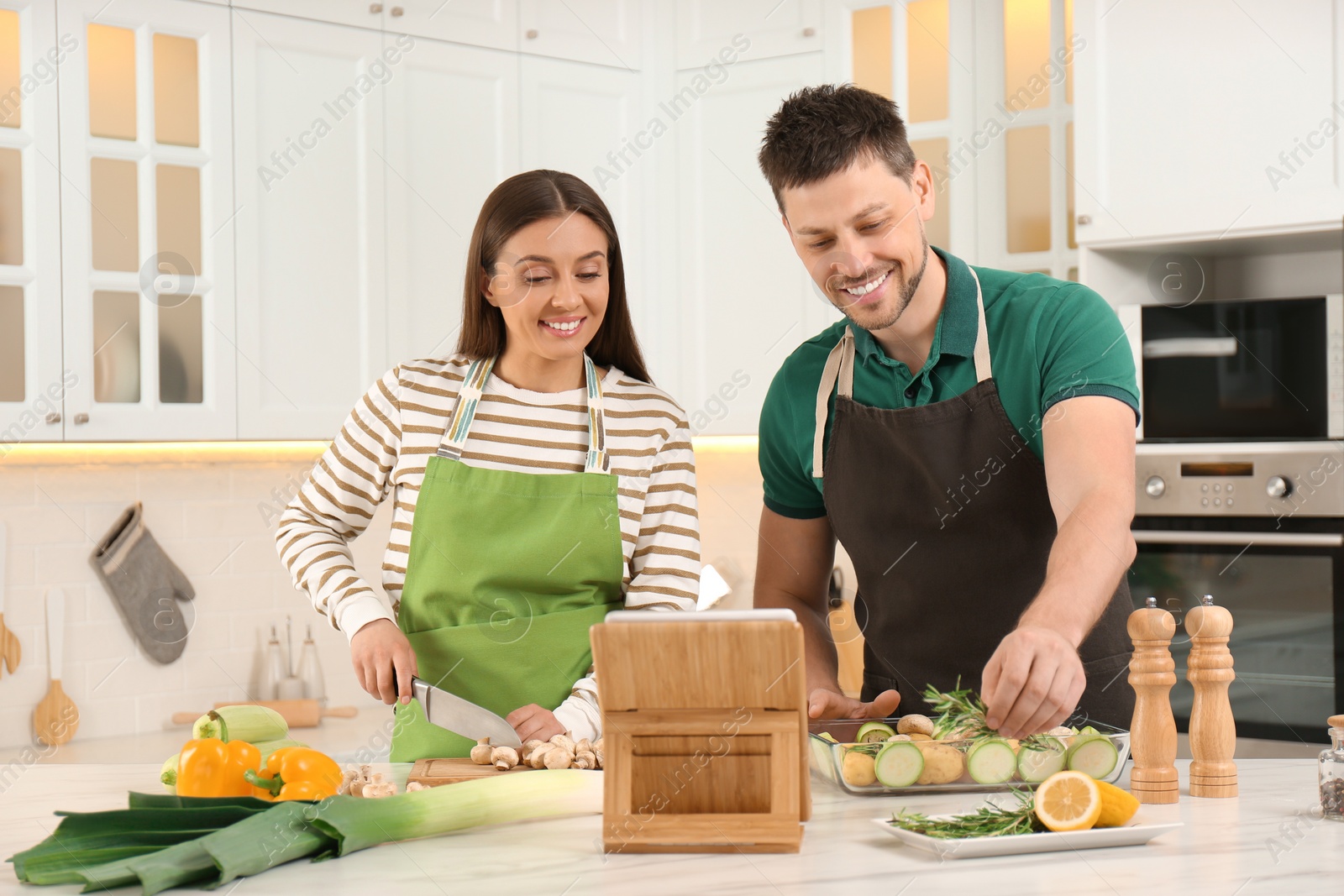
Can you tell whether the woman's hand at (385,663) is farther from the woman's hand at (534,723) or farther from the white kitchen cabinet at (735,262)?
the white kitchen cabinet at (735,262)

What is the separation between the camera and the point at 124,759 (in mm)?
2779

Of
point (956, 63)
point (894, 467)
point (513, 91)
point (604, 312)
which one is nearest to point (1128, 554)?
point (894, 467)

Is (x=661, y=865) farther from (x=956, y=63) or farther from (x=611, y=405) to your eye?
(x=956, y=63)

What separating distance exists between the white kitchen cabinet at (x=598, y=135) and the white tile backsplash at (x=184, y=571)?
0.69 m

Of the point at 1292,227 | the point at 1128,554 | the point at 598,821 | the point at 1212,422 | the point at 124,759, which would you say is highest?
the point at 1292,227

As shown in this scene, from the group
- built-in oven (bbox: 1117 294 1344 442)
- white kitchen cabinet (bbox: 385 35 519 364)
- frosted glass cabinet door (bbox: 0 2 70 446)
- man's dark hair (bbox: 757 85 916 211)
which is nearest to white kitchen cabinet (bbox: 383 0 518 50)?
white kitchen cabinet (bbox: 385 35 519 364)

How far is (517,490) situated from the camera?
1656 millimetres

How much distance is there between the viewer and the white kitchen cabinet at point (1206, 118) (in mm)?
2555

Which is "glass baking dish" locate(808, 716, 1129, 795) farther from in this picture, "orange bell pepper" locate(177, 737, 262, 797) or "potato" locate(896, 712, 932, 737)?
"orange bell pepper" locate(177, 737, 262, 797)

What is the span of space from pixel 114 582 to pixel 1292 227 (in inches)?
109

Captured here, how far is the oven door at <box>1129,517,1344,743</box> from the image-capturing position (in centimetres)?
250

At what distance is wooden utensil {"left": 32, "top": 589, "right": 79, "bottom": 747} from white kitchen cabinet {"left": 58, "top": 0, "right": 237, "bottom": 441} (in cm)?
48

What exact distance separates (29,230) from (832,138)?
1.96 metres

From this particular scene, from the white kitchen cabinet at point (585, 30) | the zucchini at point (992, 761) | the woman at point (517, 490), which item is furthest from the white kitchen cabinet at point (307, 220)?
the zucchini at point (992, 761)
